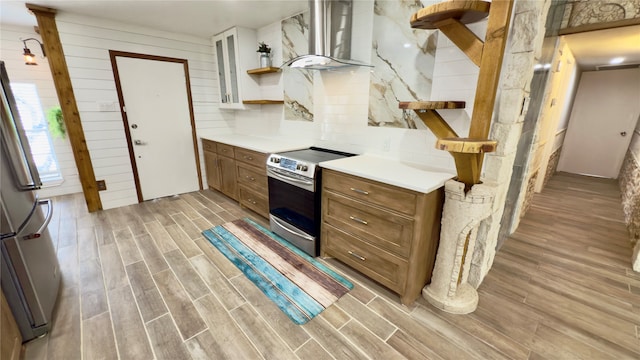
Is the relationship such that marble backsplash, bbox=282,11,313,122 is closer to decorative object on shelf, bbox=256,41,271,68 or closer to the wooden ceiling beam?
decorative object on shelf, bbox=256,41,271,68

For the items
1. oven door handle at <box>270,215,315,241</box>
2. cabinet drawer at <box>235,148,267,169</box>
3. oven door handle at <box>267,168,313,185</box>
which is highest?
cabinet drawer at <box>235,148,267,169</box>

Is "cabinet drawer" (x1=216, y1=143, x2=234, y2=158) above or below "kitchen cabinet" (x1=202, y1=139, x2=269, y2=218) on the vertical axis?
above

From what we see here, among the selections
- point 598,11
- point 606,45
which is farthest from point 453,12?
point 606,45

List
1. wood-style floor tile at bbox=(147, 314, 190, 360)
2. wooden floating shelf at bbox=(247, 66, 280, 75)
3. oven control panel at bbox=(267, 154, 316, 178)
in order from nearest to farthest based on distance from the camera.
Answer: wood-style floor tile at bbox=(147, 314, 190, 360), oven control panel at bbox=(267, 154, 316, 178), wooden floating shelf at bbox=(247, 66, 280, 75)

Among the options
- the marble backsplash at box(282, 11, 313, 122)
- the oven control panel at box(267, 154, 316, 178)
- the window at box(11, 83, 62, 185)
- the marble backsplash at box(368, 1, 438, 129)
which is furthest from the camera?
the window at box(11, 83, 62, 185)

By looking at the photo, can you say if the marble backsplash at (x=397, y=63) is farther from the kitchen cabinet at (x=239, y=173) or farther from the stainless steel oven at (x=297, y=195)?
the kitchen cabinet at (x=239, y=173)

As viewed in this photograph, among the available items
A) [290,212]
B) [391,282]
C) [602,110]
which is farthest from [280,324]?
[602,110]

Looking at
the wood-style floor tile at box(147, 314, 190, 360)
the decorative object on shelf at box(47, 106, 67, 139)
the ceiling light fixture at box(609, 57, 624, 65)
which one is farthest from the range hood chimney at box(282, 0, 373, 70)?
the ceiling light fixture at box(609, 57, 624, 65)

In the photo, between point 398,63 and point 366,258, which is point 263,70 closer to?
point 398,63

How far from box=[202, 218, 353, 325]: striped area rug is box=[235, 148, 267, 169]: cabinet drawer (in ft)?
2.47

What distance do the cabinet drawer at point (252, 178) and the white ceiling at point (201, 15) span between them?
1.72 meters

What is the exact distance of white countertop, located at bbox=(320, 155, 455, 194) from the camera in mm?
1617

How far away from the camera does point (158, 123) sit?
143 inches

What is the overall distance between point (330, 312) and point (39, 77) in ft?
16.8
